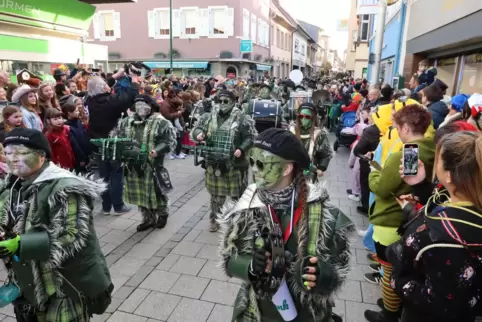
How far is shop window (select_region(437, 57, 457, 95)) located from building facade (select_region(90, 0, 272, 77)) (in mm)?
15764

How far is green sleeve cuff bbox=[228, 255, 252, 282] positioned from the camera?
1.84 meters

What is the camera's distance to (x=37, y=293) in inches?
86.5

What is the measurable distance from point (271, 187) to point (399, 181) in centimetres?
128

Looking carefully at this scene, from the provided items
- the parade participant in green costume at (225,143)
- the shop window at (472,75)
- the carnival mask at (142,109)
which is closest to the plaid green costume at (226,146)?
the parade participant in green costume at (225,143)

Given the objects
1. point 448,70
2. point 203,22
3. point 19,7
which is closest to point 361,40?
point 203,22

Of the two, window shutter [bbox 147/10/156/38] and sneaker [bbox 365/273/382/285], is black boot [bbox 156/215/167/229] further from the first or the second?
window shutter [bbox 147/10/156/38]

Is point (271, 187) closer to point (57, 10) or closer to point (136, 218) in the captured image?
point (136, 218)

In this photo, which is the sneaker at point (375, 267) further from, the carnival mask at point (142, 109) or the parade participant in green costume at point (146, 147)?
the carnival mask at point (142, 109)

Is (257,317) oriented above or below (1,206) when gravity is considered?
below

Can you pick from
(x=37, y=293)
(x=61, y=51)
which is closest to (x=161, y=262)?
(x=37, y=293)

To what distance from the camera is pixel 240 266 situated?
1867 millimetres

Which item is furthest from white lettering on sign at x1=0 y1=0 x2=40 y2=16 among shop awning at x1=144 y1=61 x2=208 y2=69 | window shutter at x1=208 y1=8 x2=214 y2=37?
window shutter at x1=208 y1=8 x2=214 y2=37

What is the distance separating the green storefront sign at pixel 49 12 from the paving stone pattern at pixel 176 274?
30.7 feet

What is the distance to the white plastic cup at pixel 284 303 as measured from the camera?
1875 mm
